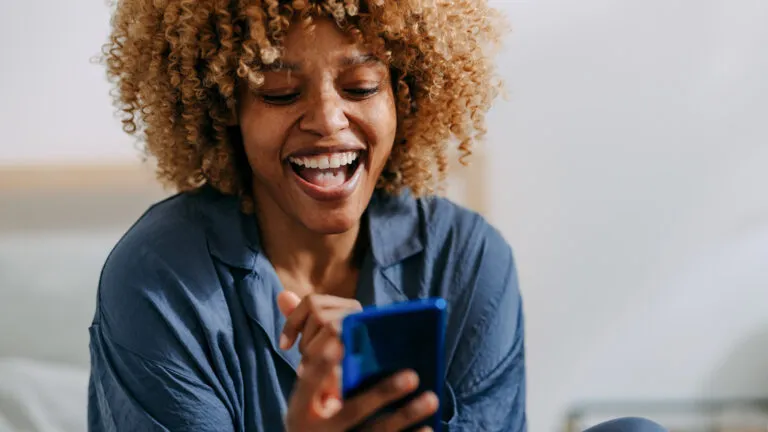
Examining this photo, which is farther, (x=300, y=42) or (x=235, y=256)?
(x=235, y=256)

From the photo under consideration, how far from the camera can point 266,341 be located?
3.55ft

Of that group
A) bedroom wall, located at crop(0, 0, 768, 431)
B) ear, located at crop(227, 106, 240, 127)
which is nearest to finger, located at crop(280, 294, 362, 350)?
ear, located at crop(227, 106, 240, 127)

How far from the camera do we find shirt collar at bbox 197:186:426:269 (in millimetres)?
1114

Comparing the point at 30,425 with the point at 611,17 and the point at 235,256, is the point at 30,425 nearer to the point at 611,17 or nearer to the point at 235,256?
the point at 235,256

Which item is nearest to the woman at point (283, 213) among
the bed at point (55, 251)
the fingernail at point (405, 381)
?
the fingernail at point (405, 381)

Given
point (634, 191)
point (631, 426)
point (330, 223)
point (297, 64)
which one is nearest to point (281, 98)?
point (297, 64)

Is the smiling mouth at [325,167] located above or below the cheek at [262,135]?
below

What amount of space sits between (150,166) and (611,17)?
1.04 meters

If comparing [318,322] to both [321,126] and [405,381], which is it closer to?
[405,381]

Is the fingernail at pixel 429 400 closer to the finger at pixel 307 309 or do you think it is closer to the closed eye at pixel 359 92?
the finger at pixel 307 309

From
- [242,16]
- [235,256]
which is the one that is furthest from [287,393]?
[242,16]

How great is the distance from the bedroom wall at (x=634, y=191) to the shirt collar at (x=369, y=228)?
681 millimetres

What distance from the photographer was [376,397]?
783 mm

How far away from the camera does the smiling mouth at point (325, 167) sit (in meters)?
1.04
